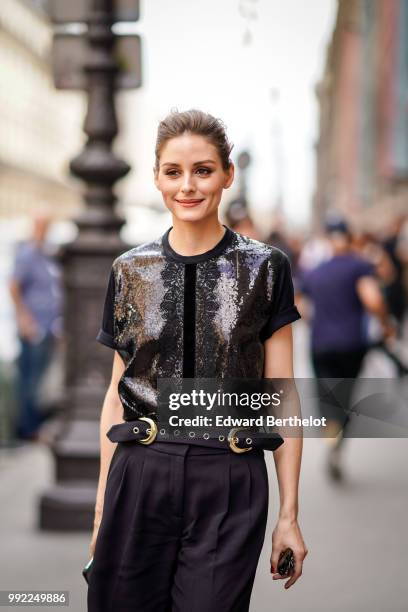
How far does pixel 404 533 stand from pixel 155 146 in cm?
407

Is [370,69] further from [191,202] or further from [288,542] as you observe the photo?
[288,542]

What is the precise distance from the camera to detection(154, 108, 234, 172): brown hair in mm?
2555

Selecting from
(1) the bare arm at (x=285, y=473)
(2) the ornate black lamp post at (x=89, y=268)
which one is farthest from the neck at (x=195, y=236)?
(2) the ornate black lamp post at (x=89, y=268)

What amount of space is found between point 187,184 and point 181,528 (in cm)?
81

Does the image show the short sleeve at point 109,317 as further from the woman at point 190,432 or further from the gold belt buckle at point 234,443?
the gold belt buckle at point 234,443

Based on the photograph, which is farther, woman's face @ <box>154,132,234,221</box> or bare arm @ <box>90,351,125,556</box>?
bare arm @ <box>90,351,125,556</box>

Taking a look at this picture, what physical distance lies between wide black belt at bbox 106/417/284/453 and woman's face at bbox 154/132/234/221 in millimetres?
499

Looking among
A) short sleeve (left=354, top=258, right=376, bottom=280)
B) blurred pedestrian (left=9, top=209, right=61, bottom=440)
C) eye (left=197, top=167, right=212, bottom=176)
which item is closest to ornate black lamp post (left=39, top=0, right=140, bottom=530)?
short sleeve (left=354, top=258, right=376, bottom=280)

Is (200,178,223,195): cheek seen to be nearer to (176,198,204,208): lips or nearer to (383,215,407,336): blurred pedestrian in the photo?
(176,198,204,208): lips

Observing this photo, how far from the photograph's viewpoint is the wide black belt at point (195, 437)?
2561 millimetres

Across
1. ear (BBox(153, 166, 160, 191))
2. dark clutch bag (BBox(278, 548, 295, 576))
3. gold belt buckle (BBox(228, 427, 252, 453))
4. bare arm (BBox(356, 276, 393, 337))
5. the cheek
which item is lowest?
dark clutch bag (BBox(278, 548, 295, 576))

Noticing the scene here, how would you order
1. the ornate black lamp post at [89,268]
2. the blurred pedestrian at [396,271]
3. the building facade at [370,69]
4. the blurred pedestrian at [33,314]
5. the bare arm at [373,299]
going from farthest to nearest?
1. the blurred pedestrian at [396,271]
2. the blurred pedestrian at [33,314]
3. the bare arm at [373,299]
4. the ornate black lamp post at [89,268]
5. the building facade at [370,69]

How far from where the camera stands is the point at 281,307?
8.65 feet

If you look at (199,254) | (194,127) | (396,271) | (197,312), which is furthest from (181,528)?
(396,271)
